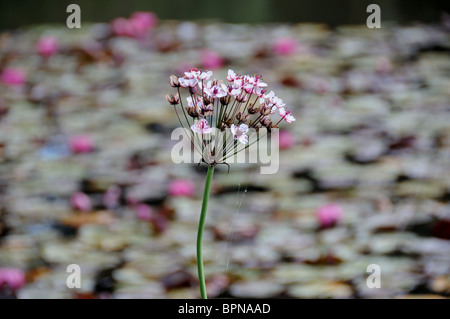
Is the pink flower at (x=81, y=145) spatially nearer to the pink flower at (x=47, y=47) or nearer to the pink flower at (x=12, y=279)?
the pink flower at (x=12, y=279)

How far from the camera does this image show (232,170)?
50.7 inches

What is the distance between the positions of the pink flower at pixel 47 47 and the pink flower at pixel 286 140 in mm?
1125

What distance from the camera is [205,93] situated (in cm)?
45

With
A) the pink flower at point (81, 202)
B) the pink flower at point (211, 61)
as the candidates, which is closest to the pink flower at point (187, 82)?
the pink flower at point (81, 202)

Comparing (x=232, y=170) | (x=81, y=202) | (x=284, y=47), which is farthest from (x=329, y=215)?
(x=284, y=47)

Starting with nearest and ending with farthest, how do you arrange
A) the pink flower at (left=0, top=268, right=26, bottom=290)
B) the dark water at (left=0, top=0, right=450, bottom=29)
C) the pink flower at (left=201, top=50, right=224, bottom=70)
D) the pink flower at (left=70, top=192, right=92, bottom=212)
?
1. the pink flower at (left=0, top=268, right=26, bottom=290)
2. the pink flower at (left=70, top=192, right=92, bottom=212)
3. the pink flower at (left=201, top=50, right=224, bottom=70)
4. the dark water at (left=0, top=0, right=450, bottom=29)

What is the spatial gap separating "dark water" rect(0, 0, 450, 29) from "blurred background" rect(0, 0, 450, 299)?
8 cm

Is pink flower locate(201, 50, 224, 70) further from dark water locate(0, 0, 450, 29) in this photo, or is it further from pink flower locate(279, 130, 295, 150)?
dark water locate(0, 0, 450, 29)

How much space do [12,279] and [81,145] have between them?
0.57 metres

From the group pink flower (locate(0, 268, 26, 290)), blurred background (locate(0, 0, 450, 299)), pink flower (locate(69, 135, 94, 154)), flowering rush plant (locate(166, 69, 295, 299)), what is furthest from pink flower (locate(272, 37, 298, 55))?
flowering rush plant (locate(166, 69, 295, 299))

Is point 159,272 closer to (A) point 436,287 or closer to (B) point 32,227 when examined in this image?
(B) point 32,227

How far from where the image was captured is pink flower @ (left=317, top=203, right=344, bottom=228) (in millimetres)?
1010

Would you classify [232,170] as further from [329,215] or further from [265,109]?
[265,109]

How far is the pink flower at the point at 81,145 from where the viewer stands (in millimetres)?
1356
